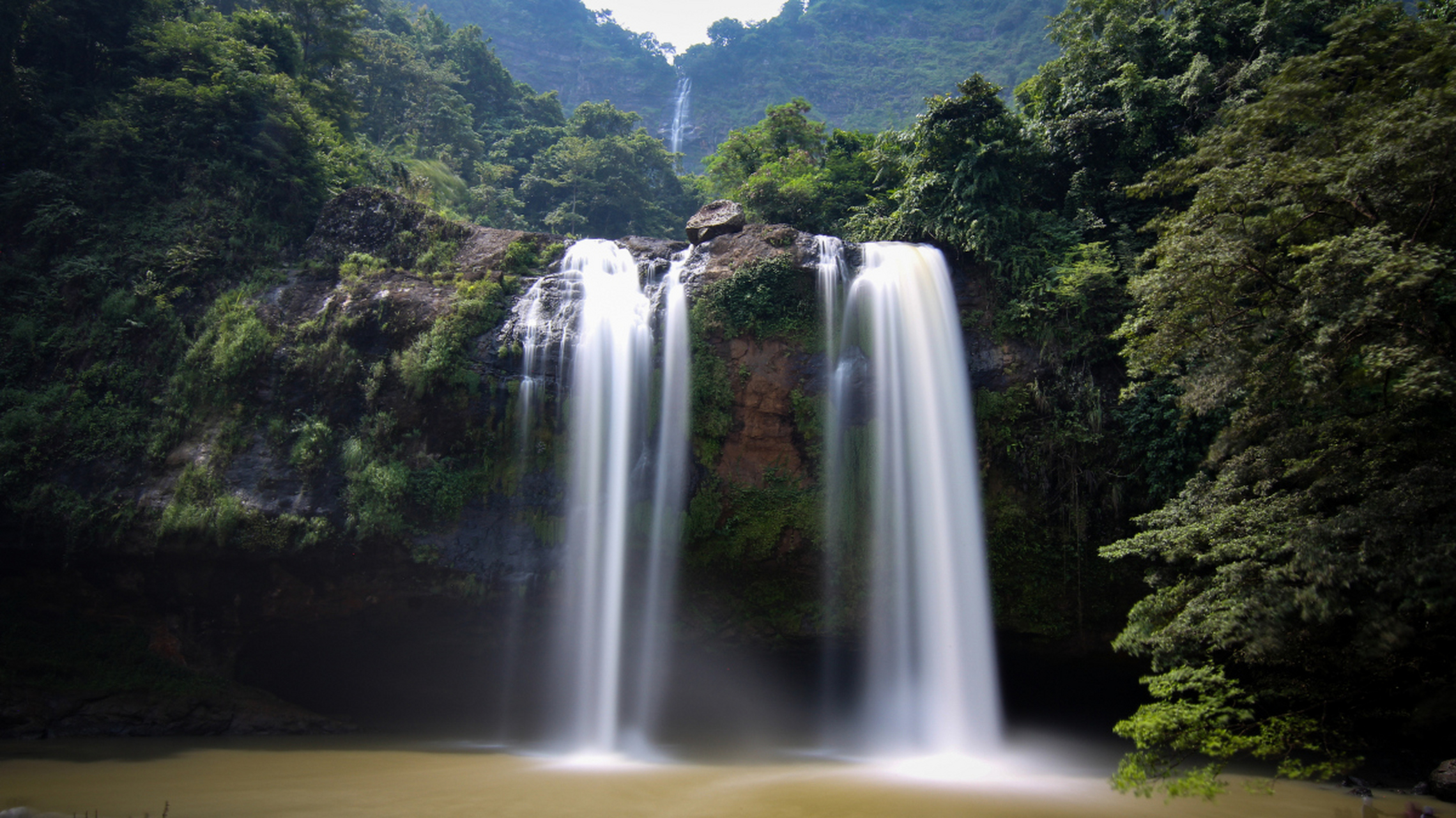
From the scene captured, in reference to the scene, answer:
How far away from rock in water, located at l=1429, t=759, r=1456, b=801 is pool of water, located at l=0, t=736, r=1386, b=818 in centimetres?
44

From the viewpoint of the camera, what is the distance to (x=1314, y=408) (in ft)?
25.6

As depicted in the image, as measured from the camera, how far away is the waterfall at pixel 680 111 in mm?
53375

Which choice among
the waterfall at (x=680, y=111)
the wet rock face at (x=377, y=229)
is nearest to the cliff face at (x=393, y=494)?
the wet rock face at (x=377, y=229)

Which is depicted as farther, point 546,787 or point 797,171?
point 797,171

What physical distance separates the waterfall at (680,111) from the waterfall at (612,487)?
142ft

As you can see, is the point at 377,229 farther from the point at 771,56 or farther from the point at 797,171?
the point at 771,56

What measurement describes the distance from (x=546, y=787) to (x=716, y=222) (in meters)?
9.97

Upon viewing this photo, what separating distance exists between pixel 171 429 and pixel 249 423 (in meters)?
1.23

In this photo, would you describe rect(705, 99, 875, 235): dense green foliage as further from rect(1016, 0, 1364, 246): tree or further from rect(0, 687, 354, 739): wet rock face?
rect(0, 687, 354, 739): wet rock face

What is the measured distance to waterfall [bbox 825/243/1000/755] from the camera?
1091cm

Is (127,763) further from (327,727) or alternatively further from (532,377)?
(532,377)

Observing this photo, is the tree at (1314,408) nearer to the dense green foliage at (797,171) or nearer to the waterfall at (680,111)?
the dense green foliage at (797,171)

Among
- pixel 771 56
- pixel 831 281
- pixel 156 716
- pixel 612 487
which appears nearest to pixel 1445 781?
pixel 831 281

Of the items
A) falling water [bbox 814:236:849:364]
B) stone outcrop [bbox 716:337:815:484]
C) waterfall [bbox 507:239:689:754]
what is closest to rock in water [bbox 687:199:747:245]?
waterfall [bbox 507:239:689:754]
